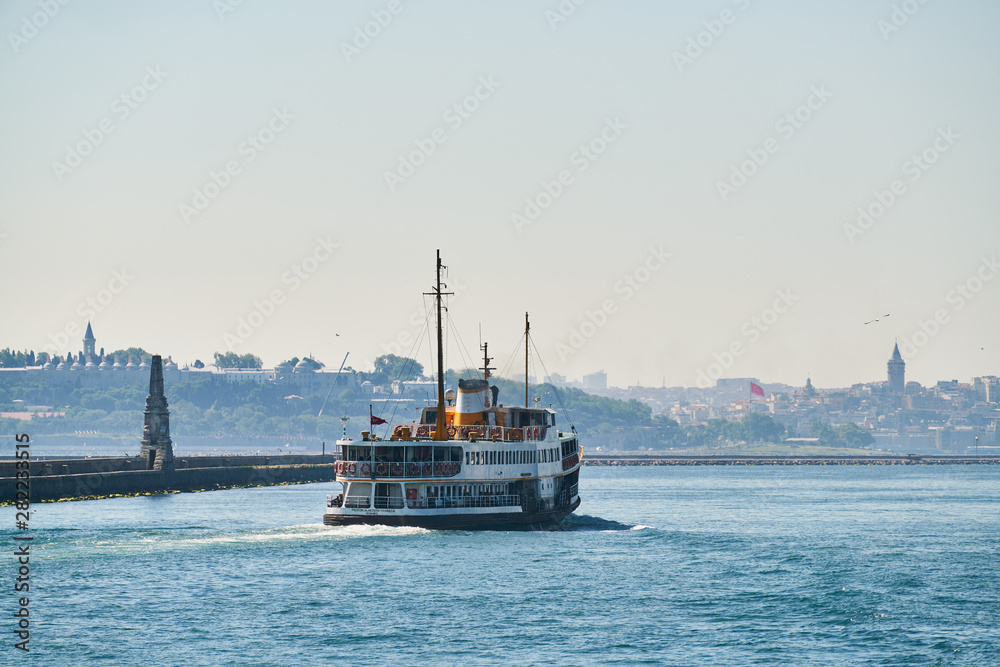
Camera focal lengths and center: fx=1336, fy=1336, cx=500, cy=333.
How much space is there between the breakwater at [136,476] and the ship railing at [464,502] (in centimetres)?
3397

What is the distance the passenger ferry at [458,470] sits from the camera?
2589 inches

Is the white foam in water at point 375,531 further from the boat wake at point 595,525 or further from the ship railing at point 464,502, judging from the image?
the boat wake at point 595,525

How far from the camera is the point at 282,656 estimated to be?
41344 mm

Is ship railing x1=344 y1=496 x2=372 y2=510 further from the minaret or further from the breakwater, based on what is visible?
the minaret

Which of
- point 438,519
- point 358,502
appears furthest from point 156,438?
point 438,519

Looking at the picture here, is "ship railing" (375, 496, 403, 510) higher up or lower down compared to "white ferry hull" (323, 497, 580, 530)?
higher up

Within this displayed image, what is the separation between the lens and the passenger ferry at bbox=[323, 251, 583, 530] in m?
65.8

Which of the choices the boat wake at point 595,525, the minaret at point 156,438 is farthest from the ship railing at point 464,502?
the minaret at point 156,438

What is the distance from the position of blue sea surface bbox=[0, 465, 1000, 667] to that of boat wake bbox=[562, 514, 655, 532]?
26.0 inches

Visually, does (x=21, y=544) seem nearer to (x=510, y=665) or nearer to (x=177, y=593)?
(x=177, y=593)

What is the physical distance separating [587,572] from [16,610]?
75.3ft

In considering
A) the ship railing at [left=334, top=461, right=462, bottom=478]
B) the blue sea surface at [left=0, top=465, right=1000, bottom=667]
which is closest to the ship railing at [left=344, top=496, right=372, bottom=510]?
the blue sea surface at [left=0, top=465, right=1000, bottom=667]

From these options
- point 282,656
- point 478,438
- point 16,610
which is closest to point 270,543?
point 478,438

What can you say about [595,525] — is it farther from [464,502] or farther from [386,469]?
[386,469]
